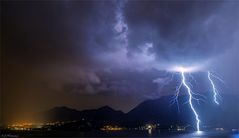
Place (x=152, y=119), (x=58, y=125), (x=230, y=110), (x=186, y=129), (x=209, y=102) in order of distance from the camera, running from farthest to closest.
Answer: (x=58, y=125), (x=152, y=119), (x=186, y=129), (x=209, y=102), (x=230, y=110)

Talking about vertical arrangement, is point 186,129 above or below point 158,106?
below

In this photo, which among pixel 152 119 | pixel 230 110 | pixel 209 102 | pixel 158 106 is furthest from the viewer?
pixel 152 119

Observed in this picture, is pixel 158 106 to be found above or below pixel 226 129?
above

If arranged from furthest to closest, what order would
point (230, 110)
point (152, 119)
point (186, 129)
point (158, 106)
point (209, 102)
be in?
1. point (152, 119)
2. point (186, 129)
3. point (158, 106)
4. point (209, 102)
5. point (230, 110)

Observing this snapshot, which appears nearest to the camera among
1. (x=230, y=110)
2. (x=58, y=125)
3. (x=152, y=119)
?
(x=230, y=110)

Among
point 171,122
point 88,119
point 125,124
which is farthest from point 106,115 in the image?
point 171,122

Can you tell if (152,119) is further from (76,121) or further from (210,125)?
(76,121)

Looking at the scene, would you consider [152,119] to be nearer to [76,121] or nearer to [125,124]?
[125,124]

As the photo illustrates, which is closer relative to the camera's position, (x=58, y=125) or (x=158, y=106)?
(x=158, y=106)

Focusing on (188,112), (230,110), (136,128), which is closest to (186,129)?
(188,112)
